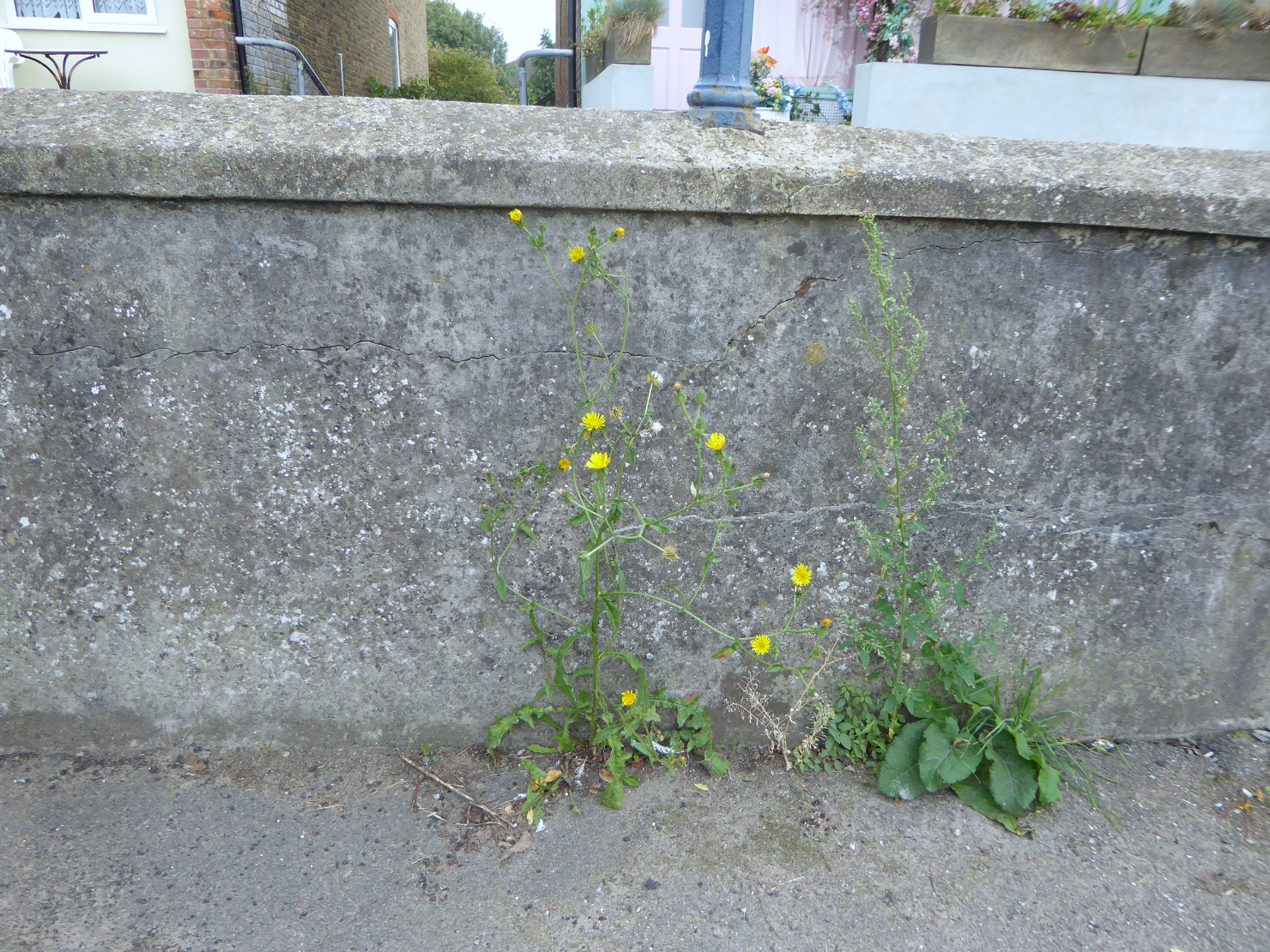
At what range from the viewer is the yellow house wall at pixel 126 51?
731cm

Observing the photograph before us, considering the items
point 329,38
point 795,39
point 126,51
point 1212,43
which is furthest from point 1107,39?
point 329,38

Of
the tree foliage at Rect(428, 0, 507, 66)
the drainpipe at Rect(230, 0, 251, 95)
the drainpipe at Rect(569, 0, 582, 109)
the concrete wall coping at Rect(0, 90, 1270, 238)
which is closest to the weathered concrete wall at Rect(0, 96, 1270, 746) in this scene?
the concrete wall coping at Rect(0, 90, 1270, 238)

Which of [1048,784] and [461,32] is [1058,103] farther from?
[461,32]

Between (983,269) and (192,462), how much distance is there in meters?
2.06

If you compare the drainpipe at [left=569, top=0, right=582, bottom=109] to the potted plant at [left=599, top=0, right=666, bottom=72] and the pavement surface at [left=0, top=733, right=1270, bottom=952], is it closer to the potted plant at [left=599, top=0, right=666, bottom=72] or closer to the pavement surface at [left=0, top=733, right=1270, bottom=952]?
the potted plant at [left=599, top=0, right=666, bottom=72]

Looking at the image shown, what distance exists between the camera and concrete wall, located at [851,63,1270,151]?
3.96m

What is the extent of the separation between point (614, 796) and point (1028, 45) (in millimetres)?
4331

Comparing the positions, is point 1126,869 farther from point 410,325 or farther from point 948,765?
point 410,325

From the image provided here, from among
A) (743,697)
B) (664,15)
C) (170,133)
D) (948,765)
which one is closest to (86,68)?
(664,15)

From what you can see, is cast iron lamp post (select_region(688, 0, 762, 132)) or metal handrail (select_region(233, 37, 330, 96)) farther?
metal handrail (select_region(233, 37, 330, 96))

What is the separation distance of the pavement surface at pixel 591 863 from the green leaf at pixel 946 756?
9 centimetres

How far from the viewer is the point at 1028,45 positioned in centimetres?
390

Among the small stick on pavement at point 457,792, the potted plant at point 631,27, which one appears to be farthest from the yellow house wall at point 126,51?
the small stick on pavement at point 457,792

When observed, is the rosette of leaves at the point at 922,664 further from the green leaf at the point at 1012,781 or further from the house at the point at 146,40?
the house at the point at 146,40
